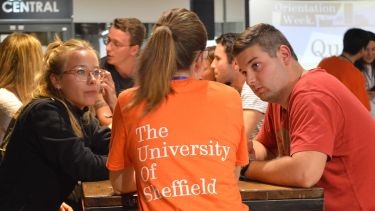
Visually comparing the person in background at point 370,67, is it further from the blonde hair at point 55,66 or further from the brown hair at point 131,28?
the blonde hair at point 55,66

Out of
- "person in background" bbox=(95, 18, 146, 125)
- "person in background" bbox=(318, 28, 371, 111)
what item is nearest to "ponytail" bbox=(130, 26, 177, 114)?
"person in background" bbox=(95, 18, 146, 125)

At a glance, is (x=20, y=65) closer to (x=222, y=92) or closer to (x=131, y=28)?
(x=131, y=28)

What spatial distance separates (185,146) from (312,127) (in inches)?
19.6

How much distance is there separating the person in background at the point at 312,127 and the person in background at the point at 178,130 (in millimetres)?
270

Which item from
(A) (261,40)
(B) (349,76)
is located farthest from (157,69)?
(B) (349,76)

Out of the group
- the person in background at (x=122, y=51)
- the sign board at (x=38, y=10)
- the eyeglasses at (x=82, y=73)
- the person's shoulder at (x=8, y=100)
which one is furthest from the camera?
the sign board at (x=38, y=10)

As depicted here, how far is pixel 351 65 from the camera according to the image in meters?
5.38

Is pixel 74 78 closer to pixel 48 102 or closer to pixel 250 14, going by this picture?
pixel 48 102

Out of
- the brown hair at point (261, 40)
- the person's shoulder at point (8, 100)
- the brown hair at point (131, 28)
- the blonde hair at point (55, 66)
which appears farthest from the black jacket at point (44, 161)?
the brown hair at point (131, 28)

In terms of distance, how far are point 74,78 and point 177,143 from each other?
82 cm

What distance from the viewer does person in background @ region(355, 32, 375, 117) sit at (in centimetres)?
623

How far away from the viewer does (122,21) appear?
439cm

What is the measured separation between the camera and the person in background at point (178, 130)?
186 cm

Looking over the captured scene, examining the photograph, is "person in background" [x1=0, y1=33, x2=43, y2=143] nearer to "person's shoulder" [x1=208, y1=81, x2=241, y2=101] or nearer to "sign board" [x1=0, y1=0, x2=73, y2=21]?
"person's shoulder" [x1=208, y1=81, x2=241, y2=101]
